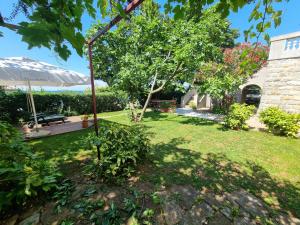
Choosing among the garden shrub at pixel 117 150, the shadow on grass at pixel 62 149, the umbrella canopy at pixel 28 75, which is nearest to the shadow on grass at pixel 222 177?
the garden shrub at pixel 117 150

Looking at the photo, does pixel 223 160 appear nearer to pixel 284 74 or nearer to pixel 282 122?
pixel 282 122

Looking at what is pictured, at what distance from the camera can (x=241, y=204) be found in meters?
2.93

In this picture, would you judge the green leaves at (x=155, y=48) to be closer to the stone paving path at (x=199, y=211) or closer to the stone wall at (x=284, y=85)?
the stone wall at (x=284, y=85)

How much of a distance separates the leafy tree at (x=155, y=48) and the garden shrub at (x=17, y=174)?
7.06m

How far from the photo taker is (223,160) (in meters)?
4.93

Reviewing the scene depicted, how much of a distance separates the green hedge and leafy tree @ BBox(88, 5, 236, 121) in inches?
88.0

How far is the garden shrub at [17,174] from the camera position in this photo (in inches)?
87.4

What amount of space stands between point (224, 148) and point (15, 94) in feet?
37.4

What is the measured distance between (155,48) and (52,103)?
8352mm

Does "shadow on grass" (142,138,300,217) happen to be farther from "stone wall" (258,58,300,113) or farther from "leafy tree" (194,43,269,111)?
"stone wall" (258,58,300,113)

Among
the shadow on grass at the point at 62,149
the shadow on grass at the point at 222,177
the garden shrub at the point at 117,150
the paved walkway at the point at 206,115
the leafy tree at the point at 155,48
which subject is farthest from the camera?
the paved walkway at the point at 206,115

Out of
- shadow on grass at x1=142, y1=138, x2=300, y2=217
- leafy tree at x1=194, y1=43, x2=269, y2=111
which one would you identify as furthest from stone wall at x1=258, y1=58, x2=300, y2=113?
shadow on grass at x1=142, y1=138, x2=300, y2=217

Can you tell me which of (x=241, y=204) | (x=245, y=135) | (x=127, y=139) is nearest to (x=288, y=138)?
(x=245, y=135)

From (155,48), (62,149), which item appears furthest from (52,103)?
(155,48)
